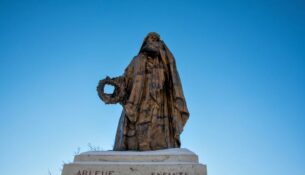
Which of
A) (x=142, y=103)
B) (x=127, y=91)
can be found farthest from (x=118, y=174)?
(x=127, y=91)

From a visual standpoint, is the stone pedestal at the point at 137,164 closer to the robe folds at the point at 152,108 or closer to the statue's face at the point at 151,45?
A: the robe folds at the point at 152,108

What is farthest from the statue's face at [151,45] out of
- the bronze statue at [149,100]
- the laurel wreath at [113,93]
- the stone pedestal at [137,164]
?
the stone pedestal at [137,164]

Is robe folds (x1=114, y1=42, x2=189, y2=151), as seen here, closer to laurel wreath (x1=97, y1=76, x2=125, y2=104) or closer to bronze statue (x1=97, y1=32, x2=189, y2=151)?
bronze statue (x1=97, y1=32, x2=189, y2=151)

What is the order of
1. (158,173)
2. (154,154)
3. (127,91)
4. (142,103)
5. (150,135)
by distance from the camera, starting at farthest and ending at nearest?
(127,91) → (142,103) → (150,135) → (154,154) → (158,173)

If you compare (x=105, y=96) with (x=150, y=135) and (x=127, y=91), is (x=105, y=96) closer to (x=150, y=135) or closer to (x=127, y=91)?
(x=127, y=91)

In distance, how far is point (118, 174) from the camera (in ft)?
14.5

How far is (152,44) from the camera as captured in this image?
22.2 ft

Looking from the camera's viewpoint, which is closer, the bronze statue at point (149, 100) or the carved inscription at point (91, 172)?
the carved inscription at point (91, 172)

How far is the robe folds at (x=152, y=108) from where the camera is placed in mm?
5793

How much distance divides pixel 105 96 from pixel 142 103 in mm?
919

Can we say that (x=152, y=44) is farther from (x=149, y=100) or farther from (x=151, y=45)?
(x=149, y=100)

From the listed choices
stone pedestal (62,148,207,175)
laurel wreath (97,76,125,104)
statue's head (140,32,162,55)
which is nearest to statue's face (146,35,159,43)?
statue's head (140,32,162,55)

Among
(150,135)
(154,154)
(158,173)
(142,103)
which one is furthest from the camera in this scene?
(142,103)

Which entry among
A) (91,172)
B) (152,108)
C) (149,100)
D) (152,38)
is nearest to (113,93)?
(149,100)
